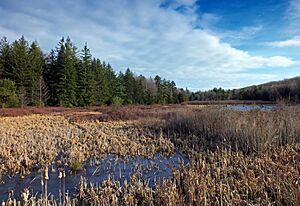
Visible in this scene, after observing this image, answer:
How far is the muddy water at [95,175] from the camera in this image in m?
6.38

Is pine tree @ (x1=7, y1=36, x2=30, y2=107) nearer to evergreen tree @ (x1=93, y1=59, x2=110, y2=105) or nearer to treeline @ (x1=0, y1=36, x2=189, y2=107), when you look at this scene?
treeline @ (x1=0, y1=36, x2=189, y2=107)

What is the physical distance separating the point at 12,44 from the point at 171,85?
5299 cm

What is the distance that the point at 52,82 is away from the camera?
44.8 metres

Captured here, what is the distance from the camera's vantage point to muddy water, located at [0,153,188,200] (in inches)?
251

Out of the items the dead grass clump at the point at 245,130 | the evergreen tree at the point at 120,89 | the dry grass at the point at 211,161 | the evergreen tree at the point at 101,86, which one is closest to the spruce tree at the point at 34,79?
the evergreen tree at the point at 101,86

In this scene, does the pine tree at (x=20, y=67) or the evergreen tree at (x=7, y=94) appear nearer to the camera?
the evergreen tree at (x=7, y=94)

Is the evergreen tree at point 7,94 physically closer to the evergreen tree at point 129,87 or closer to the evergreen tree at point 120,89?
the evergreen tree at point 120,89

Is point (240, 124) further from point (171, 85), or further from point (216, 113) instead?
point (171, 85)

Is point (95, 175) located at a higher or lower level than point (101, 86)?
lower

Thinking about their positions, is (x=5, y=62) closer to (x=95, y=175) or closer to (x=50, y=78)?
(x=50, y=78)

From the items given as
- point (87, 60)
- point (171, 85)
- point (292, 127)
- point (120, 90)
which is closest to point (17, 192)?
point (292, 127)

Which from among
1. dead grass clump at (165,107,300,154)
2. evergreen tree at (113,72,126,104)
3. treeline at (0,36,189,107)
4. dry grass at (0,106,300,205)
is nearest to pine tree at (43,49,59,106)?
treeline at (0,36,189,107)

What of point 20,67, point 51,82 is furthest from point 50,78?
point 20,67

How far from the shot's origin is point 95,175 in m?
7.48
